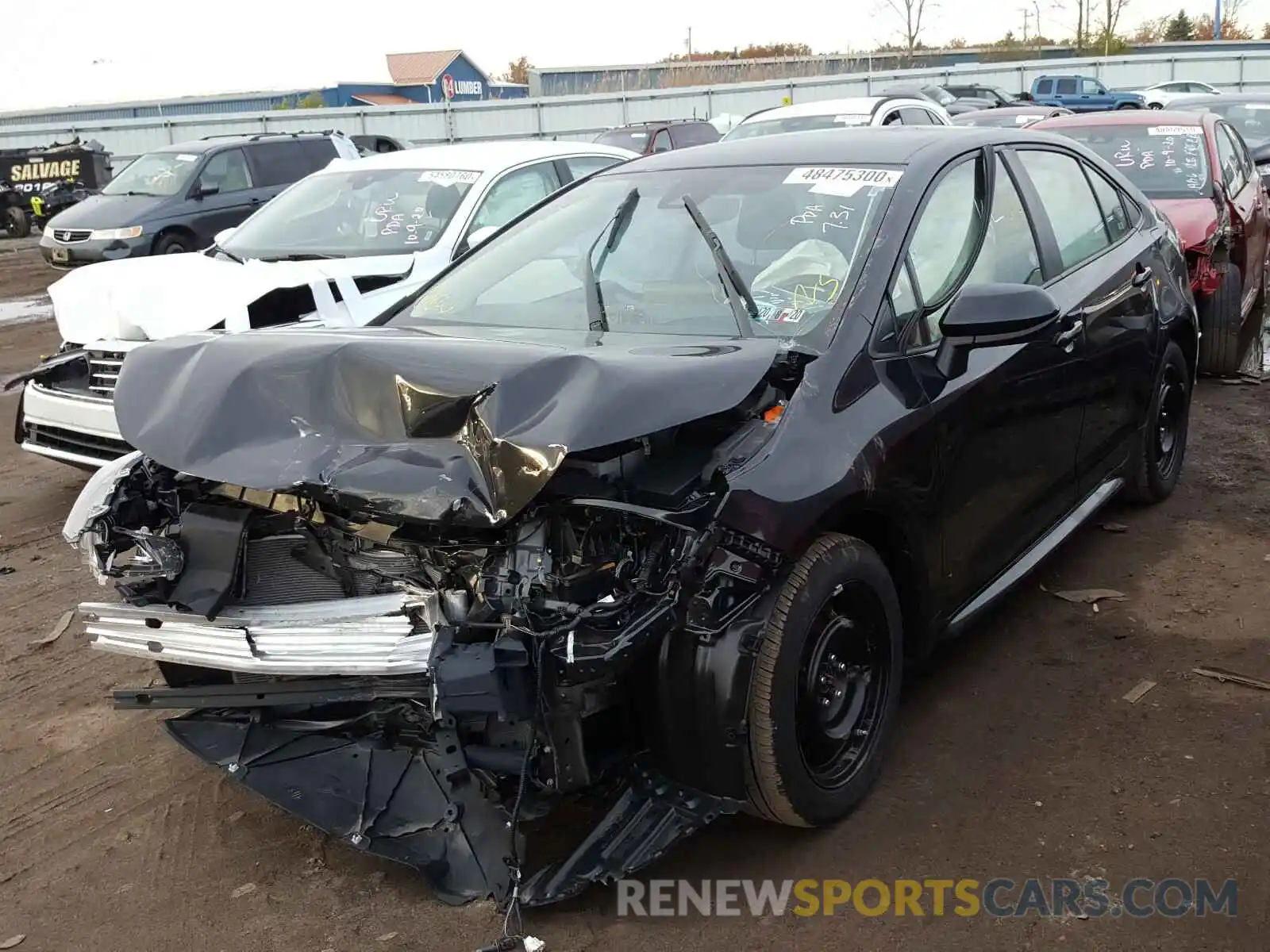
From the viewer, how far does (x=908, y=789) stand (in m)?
3.39

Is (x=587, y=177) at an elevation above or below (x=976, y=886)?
above

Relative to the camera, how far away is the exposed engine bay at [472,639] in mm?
2672

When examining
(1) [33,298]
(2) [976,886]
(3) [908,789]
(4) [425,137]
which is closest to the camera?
(2) [976,886]

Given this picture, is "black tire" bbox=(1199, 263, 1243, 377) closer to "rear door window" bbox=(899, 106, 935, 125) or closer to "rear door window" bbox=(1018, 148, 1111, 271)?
"rear door window" bbox=(1018, 148, 1111, 271)

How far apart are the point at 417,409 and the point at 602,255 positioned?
1278mm

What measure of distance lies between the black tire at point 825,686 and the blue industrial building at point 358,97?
25818mm

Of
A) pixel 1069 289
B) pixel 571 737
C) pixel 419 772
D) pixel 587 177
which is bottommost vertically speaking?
pixel 419 772

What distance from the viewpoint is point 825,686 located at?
3133 millimetres

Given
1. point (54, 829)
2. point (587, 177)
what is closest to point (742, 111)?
point (587, 177)

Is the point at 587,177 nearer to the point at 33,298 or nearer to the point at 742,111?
the point at 33,298

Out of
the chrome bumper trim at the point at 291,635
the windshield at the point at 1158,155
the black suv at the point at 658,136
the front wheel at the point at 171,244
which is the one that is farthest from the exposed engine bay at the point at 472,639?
the black suv at the point at 658,136

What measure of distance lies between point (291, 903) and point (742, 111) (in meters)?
30.7

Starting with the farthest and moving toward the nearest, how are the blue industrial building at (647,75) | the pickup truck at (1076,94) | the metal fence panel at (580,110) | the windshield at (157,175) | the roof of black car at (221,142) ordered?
1. the blue industrial building at (647,75)
2. the pickup truck at (1076,94)
3. the metal fence panel at (580,110)
4. the roof of black car at (221,142)
5. the windshield at (157,175)

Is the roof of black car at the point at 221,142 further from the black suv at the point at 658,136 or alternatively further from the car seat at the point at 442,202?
the car seat at the point at 442,202
